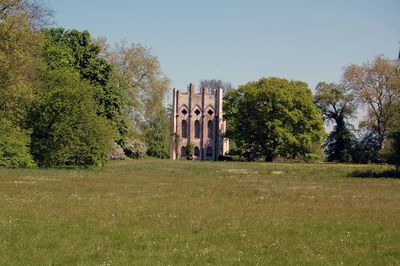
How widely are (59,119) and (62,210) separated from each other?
33945mm

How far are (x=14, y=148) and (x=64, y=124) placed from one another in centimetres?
560

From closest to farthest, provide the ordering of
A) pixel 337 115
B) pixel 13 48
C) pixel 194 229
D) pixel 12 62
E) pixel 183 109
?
pixel 194 229, pixel 12 62, pixel 13 48, pixel 337 115, pixel 183 109

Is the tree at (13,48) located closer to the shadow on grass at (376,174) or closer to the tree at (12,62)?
the tree at (12,62)

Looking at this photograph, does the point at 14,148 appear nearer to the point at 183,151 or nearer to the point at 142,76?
the point at 142,76

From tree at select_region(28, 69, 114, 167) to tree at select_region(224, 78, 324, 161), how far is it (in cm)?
4552

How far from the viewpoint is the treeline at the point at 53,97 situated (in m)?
39.3

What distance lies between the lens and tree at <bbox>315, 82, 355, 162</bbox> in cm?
10144

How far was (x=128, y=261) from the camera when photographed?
11.6 meters

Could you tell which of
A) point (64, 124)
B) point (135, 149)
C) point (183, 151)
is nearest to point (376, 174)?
point (64, 124)

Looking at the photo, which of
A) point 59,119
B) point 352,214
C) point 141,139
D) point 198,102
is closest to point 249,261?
point 352,214

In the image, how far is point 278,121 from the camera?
92812mm

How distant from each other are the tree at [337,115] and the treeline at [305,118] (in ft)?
0.64

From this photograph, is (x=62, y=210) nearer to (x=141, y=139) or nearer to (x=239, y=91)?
(x=141, y=139)

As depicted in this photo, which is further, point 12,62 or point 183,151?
point 183,151
